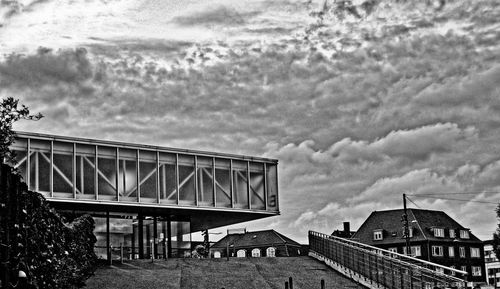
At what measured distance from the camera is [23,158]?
4619 centimetres

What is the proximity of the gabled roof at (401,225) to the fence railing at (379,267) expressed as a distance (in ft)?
194

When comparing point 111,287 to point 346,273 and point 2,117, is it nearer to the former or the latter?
point 346,273

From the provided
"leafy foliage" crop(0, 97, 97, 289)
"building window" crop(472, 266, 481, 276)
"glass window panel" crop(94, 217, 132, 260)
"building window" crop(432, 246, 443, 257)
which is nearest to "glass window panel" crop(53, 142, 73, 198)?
"glass window panel" crop(94, 217, 132, 260)

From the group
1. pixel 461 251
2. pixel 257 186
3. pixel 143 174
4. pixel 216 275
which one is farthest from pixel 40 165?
pixel 461 251

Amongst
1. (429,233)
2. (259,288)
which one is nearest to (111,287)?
(259,288)

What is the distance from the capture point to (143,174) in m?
51.3

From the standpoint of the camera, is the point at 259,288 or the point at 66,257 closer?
the point at 66,257

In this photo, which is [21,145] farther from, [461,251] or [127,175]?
[461,251]

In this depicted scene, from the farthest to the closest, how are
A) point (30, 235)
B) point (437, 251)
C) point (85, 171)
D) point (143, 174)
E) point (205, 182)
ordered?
1. point (437, 251)
2. point (205, 182)
3. point (143, 174)
4. point (85, 171)
5. point (30, 235)

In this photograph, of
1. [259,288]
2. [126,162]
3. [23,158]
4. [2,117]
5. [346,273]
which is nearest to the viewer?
[2,117]

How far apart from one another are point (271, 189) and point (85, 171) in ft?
46.2

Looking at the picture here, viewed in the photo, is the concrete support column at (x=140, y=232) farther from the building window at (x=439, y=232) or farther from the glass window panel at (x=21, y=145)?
the building window at (x=439, y=232)

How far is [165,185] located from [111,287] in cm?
1700

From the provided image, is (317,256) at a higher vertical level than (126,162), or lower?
lower
